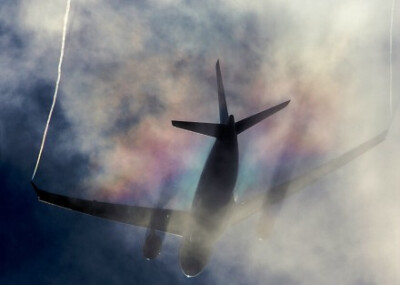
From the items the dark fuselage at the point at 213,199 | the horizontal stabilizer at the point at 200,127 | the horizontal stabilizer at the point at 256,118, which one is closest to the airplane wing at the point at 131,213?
the dark fuselage at the point at 213,199

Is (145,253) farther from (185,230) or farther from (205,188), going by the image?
(205,188)

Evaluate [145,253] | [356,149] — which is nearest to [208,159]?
[145,253]

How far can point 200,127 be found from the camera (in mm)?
45219

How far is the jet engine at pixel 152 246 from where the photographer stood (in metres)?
51.2

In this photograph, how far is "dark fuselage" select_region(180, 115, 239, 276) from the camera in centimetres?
4628

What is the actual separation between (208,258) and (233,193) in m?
8.36

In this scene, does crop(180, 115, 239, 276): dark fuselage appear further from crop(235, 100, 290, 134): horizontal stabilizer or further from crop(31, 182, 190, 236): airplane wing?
crop(31, 182, 190, 236): airplane wing

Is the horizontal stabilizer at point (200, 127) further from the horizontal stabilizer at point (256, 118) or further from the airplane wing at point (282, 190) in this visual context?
the airplane wing at point (282, 190)

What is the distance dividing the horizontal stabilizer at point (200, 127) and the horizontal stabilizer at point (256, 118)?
201 cm

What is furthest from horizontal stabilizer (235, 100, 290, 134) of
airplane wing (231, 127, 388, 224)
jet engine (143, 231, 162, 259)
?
jet engine (143, 231, 162, 259)

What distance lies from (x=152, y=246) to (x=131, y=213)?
5.20 metres

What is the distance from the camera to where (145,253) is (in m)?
51.3

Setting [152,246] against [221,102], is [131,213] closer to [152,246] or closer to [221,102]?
[152,246]

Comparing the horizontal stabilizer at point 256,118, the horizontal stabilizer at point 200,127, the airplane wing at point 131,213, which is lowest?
the airplane wing at point 131,213
